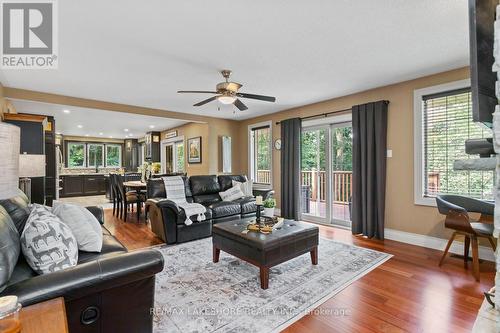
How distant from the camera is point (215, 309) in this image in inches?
83.0

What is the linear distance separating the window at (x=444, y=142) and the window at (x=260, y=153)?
3.23 metres

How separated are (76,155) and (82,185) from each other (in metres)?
1.51

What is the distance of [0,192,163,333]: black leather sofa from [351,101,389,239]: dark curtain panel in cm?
366

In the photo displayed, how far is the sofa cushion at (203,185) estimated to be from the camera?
488 cm

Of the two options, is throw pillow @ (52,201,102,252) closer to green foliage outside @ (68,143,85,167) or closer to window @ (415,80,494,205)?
window @ (415,80,494,205)

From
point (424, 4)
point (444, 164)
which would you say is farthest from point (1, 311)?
point (444, 164)

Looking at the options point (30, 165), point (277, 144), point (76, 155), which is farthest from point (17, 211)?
point (76, 155)

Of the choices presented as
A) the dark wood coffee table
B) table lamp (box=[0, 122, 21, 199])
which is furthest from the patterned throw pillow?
the dark wood coffee table

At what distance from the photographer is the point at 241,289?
7.97 ft

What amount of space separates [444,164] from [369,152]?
1.02 m

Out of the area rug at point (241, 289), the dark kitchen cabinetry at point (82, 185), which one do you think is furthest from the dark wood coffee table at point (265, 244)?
the dark kitchen cabinetry at point (82, 185)

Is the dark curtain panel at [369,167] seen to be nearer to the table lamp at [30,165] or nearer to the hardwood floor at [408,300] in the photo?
the hardwood floor at [408,300]

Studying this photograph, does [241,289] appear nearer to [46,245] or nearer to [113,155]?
[46,245]

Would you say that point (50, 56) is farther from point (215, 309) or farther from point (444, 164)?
point (444, 164)
